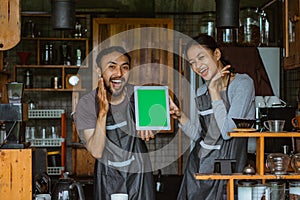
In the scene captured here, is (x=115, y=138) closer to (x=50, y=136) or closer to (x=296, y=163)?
(x=296, y=163)

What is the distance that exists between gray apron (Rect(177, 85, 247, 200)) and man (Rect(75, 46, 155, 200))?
420mm

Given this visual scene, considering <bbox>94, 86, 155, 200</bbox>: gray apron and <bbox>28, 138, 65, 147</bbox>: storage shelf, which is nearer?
<bbox>94, 86, 155, 200</bbox>: gray apron

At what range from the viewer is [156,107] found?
4238 millimetres

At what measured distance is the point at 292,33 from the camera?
4.71m

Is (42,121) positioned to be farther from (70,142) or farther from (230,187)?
(230,187)

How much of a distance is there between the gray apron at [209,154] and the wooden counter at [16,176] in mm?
1326

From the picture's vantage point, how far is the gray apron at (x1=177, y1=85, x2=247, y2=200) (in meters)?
4.49

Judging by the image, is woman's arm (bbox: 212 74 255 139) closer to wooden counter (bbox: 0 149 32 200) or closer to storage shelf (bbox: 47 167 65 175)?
wooden counter (bbox: 0 149 32 200)

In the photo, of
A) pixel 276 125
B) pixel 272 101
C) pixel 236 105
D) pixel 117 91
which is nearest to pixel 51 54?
pixel 272 101

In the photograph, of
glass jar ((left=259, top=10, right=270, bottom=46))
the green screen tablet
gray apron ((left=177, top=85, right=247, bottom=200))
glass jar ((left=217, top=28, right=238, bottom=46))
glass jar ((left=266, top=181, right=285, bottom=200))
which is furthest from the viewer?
glass jar ((left=259, top=10, right=270, bottom=46))

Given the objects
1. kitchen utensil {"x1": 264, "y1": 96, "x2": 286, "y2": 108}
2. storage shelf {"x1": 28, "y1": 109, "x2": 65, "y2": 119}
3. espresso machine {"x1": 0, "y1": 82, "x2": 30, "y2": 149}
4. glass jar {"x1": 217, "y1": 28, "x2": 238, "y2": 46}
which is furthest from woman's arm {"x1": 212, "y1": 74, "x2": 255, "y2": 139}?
storage shelf {"x1": 28, "y1": 109, "x2": 65, "y2": 119}

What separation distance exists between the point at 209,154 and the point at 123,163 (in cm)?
69

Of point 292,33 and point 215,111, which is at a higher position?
→ point 292,33

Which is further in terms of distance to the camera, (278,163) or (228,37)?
(228,37)
